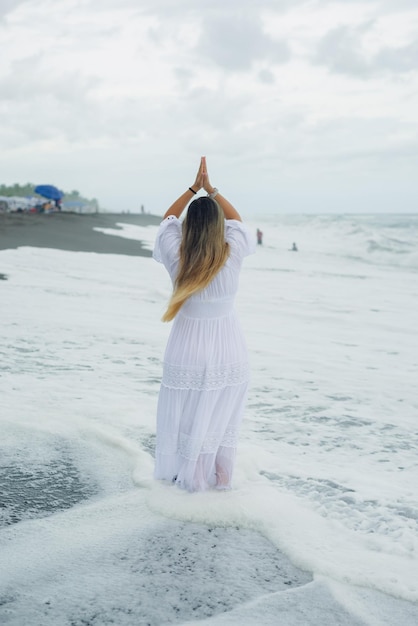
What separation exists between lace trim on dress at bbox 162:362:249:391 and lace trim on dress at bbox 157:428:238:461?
28 cm

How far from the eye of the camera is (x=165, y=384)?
367cm

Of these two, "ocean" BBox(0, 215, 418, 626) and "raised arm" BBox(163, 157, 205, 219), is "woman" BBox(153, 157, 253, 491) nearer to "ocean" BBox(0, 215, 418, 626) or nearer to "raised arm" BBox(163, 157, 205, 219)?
"raised arm" BBox(163, 157, 205, 219)

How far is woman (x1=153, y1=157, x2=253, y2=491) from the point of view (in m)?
3.57

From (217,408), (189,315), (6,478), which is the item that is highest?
(189,315)

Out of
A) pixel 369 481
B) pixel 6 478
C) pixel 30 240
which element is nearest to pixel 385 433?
pixel 369 481

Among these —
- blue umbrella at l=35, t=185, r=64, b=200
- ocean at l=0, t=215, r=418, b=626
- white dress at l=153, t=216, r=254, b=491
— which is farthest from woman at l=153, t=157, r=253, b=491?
blue umbrella at l=35, t=185, r=64, b=200

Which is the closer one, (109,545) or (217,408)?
(109,545)

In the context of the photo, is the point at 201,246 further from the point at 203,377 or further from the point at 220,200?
the point at 203,377

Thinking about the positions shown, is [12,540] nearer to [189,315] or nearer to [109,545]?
[109,545]

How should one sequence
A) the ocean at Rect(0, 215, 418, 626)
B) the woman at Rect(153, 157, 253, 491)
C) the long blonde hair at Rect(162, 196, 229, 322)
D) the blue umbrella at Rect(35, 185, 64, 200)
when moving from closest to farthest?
the ocean at Rect(0, 215, 418, 626) < the long blonde hair at Rect(162, 196, 229, 322) < the woman at Rect(153, 157, 253, 491) < the blue umbrella at Rect(35, 185, 64, 200)

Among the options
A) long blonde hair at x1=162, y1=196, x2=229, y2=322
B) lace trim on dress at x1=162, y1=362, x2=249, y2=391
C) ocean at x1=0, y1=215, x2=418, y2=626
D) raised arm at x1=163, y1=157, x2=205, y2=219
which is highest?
raised arm at x1=163, y1=157, x2=205, y2=219

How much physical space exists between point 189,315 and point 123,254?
19.4 metres

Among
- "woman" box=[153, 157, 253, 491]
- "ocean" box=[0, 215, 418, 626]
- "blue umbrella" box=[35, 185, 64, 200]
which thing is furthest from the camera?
"blue umbrella" box=[35, 185, 64, 200]

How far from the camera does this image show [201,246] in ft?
11.4
